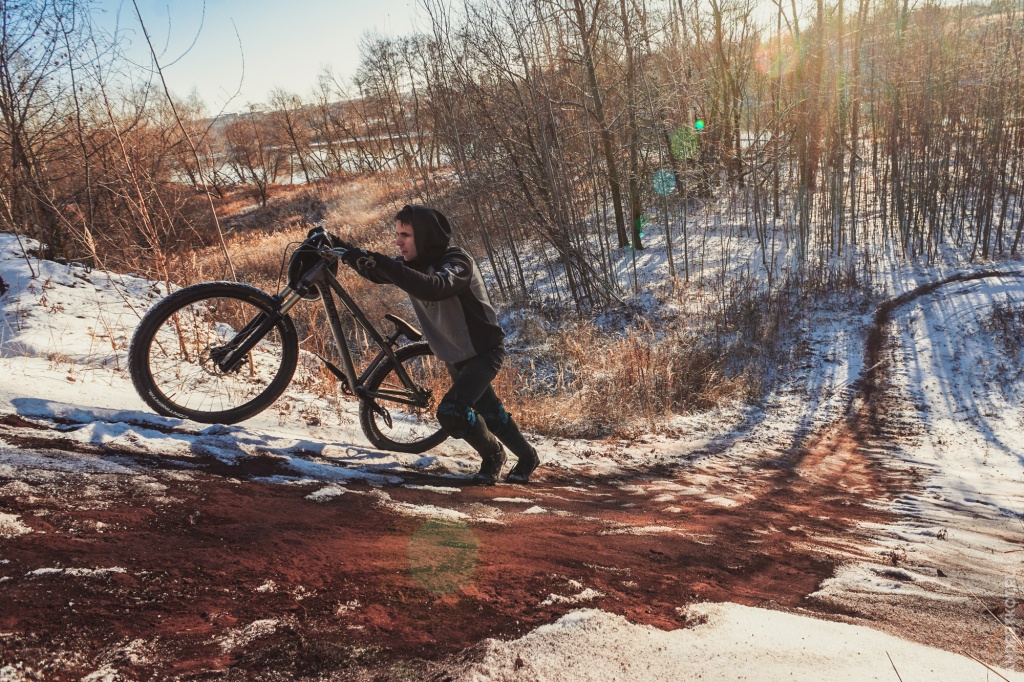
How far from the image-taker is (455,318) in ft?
12.0

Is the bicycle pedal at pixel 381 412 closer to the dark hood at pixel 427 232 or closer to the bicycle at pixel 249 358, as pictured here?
the bicycle at pixel 249 358

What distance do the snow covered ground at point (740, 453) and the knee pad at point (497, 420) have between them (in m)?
0.40

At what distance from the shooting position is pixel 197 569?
5.69ft

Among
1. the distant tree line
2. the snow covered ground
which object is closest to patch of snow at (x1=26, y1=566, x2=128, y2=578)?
the snow covered ground

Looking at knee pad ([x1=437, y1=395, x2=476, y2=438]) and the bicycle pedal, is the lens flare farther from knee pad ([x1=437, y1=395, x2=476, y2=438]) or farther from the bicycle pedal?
the bicycle pedal

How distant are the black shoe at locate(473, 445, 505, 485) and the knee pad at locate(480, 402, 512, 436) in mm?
127

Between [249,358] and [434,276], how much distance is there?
5.35 feet

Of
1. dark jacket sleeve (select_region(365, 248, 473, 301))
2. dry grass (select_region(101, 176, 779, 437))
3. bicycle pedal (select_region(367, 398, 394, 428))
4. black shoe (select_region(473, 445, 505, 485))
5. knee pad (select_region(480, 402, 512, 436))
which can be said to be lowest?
dry grass (select_region(101, 176, 779, 437))

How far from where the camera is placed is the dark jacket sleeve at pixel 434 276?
3172 mm

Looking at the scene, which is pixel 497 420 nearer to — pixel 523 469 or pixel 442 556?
pixel 523 469

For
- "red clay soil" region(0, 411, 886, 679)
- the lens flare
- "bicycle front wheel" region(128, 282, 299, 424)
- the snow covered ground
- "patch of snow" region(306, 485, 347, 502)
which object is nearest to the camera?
"red clay soil" region(0, 411, 886, 679)

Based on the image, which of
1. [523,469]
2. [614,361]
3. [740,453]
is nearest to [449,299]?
[523,469]

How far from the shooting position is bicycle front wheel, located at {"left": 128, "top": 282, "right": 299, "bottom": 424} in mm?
3363

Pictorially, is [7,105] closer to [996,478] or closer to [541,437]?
[541,437]
